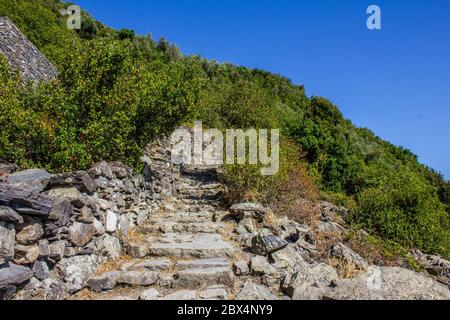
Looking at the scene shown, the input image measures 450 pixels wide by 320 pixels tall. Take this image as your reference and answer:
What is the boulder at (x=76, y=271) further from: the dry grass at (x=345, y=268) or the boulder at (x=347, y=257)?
the boulder at (x=347, y=257)

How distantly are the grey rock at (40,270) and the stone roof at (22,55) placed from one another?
933 cm

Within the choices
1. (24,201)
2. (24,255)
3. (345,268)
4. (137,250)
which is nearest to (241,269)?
(345,268)

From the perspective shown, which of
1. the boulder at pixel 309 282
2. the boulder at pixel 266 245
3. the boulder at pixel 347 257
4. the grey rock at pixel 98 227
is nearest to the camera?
the boulder at pixel 309 282

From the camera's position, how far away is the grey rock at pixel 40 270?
15.6 feet

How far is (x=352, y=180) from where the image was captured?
60.8 feet

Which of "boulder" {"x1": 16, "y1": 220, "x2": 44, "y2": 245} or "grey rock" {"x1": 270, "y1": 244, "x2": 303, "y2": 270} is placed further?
"grey rock" {"x1": 270, "y1": 244, "x2": 303, "y2": 270}

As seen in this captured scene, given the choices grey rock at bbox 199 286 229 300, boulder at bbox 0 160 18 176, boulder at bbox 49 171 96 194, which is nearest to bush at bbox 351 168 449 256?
grey rock at bbox 199 286 229 300

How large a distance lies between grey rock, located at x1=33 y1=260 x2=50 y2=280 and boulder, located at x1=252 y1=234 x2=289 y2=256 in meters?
3.66

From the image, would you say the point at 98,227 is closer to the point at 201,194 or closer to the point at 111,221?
the point at 111,221

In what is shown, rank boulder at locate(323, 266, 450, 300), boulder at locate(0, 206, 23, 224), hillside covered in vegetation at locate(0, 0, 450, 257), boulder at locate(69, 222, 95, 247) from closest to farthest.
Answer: boulder at locate(0, 206, 23, 224)
boulder at locate(323, 266, 450, 300)
boulder at locate(69, 222, 95, 247)
hillside covered in vegetation at locate(0, 0, 450, 257)

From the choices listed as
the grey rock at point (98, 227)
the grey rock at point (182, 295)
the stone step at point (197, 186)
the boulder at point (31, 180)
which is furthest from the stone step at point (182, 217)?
the grey rock at point (182, 295)

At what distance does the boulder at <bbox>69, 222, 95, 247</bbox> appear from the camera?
552 cm

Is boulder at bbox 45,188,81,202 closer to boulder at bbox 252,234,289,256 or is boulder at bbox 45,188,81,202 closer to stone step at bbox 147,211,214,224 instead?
boulder at bbox 252,234,289,256

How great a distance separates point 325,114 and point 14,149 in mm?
22174
